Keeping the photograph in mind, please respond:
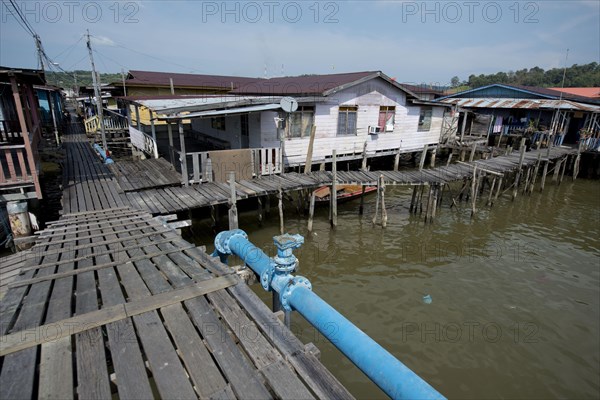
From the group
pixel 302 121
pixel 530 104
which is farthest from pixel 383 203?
pixel 530 104

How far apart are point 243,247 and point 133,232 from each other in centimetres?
293

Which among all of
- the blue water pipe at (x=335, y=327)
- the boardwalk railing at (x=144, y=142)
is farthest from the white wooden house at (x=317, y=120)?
the blue water pipe at (x=335, y=327)

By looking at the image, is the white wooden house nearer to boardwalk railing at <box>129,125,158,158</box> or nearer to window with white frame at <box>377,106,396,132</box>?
window with white frame at <box>377,106,396,132</box>

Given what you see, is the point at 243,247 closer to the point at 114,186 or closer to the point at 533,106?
the point at 114,186

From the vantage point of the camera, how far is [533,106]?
24.0 meters

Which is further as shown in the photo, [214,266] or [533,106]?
[533,106]

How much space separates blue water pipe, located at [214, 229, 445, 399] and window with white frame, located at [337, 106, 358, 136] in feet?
45.3

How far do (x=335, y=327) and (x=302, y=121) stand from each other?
13865 millimetres

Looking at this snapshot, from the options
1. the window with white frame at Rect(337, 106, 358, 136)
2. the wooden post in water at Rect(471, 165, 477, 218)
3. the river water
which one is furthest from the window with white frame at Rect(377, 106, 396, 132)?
the wooden post in water at Rect(471, 165, 477, 218)

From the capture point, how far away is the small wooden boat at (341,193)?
1517cm

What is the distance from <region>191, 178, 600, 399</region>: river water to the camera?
6.87m

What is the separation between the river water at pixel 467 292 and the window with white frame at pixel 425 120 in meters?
7.42

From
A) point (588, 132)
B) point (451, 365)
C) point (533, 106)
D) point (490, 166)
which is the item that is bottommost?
point (451, 365)

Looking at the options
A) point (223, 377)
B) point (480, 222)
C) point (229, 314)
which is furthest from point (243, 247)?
point (480, 222)
